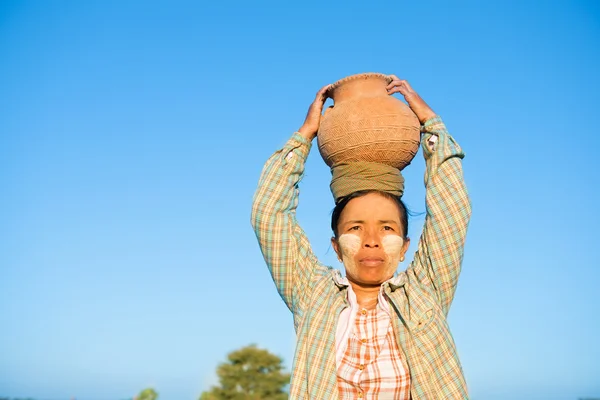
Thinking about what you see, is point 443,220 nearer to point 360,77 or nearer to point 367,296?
point 367,296

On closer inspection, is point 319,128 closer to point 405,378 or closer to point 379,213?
point 379,213

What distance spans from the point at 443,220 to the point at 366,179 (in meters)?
0.49

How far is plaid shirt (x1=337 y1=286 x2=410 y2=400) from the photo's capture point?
371 cm

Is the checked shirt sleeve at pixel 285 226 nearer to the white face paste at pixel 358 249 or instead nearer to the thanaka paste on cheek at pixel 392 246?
the white face paste at pixel 358 249

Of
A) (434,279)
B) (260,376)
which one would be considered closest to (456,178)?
(434,279)

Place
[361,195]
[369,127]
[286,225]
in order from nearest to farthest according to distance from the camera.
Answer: [369,127]
[361,195]
[286,225]

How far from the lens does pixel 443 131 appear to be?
13.4 feet

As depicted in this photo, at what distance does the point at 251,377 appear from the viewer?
121 ft

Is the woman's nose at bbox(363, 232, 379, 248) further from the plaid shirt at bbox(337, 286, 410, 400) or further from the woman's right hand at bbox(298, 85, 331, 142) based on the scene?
the woman's right hand at bbox(298, 85, 331, 142)

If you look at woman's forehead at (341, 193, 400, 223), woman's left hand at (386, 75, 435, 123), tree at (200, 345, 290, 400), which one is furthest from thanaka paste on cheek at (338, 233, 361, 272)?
tree at (200, 345, 290, 400)

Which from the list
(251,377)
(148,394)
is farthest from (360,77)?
(251,377)

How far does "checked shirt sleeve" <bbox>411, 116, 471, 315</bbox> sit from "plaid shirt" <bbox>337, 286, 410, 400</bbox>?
33 cm

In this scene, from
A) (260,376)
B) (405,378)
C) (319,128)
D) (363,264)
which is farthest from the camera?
(260,376)

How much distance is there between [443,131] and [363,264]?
0.89 meters
